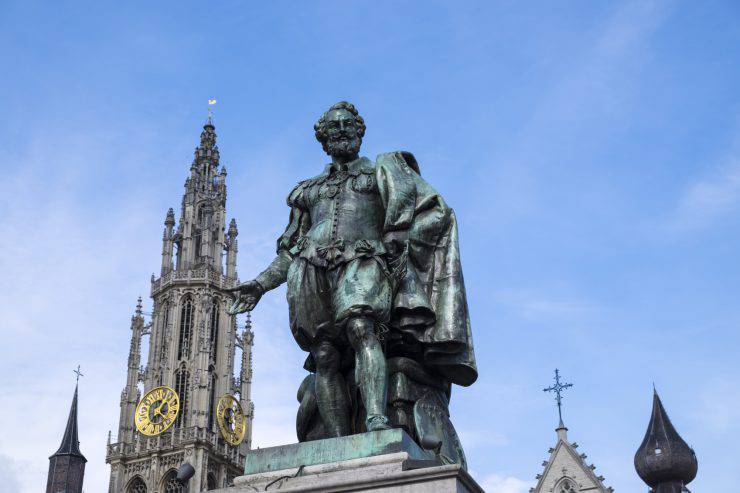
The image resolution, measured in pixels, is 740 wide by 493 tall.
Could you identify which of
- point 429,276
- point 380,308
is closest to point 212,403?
point 429,276

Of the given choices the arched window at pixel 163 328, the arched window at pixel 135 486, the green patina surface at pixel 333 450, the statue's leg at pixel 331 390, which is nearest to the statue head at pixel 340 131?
the statue's leg at pixel 331 390

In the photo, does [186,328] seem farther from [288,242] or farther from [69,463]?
[288,242]

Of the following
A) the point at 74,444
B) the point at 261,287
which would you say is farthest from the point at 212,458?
the point at 261,287

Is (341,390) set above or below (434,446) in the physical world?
above

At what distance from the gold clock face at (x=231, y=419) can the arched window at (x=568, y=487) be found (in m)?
35.9

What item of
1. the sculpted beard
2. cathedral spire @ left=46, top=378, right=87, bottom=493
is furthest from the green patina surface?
cathedral spire @ left=46, top=378, right=87, bottom=493

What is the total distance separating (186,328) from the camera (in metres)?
72.3

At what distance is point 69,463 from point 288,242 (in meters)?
73.0

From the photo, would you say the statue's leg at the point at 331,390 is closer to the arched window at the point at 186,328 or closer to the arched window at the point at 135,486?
the arched window at the point at 135,486

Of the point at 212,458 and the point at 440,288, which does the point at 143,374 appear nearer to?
the point at 212,458

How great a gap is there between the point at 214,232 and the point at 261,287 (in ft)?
232

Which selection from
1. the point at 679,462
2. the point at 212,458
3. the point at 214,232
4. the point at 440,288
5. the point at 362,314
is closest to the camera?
the point at 362,314

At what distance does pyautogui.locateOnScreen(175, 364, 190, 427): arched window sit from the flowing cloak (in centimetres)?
6590

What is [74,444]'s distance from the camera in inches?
2992
